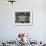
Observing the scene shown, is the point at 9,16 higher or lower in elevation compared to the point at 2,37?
higher

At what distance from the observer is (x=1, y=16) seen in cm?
458

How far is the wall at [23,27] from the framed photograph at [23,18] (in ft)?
0.42

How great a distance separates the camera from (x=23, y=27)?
4.52 m

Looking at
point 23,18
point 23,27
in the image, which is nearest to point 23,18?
point 23,18

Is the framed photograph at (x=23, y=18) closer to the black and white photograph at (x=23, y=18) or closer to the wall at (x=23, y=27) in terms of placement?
the black and white photograph at (x=23, y=18)

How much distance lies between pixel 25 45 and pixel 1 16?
1386 millimetres

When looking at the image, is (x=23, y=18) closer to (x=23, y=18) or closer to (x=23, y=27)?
(x=23, y=18)

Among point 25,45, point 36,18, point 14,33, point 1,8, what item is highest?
point 1,8

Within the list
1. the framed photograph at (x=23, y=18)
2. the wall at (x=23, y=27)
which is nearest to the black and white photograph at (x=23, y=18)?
the framed photograph at (x=23, y=18)

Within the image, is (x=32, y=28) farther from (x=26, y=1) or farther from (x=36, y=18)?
(x=26, y=1)

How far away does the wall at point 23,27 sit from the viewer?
14.7 feet

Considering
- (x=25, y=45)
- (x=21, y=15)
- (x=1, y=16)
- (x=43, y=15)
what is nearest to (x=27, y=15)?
(x=21, y=15)

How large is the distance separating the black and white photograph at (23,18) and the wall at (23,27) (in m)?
0.13

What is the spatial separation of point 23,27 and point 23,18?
291 millimetres
